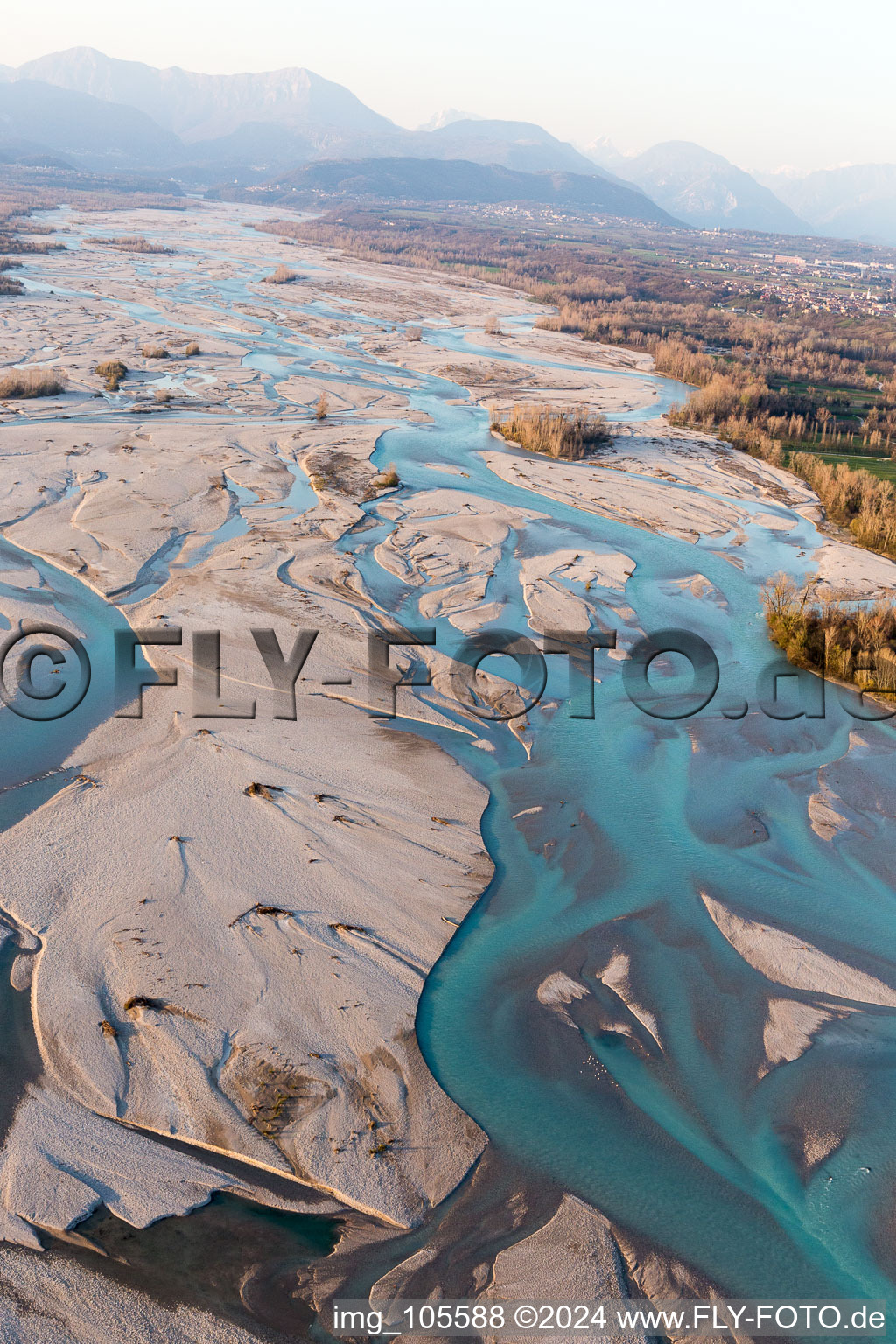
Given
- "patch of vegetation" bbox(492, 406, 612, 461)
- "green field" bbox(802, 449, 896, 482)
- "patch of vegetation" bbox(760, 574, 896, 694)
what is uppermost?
"patch of vegetation" bbox(492, 406, 612, 461)

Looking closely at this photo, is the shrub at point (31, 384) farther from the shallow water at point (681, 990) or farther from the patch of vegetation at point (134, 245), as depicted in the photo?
the patch of vegetation at point (134, 245)

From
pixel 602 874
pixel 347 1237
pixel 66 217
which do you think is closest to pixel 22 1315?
pixel 347 1237

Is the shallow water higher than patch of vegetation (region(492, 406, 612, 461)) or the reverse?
the reverse

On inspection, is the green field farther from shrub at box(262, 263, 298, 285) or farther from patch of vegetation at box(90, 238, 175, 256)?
patch of vegetation at box(90, 238, 175, 256)

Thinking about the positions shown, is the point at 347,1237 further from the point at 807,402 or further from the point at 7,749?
the point at 807,402

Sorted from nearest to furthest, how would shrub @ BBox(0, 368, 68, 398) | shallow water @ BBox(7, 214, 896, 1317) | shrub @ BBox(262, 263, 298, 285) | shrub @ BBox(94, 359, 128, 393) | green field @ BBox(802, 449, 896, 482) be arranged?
shallow water @ BBox(7, 214, 896, 1317) < shrub @ BBox(0, 368, 68, 398) < green field @ BBox(802, 449, 896, 482) < shrub @ BBox(94, 359, 128, 393) < shrub @ BBox(262, 263, 298, 285)

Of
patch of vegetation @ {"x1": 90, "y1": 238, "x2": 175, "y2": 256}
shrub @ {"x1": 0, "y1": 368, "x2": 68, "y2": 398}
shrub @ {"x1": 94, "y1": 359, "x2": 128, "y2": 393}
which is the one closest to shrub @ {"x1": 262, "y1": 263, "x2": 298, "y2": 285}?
patch of vegetation @ {"x1": 90, "y1": 238, "x2": 175, "y2": 256}
